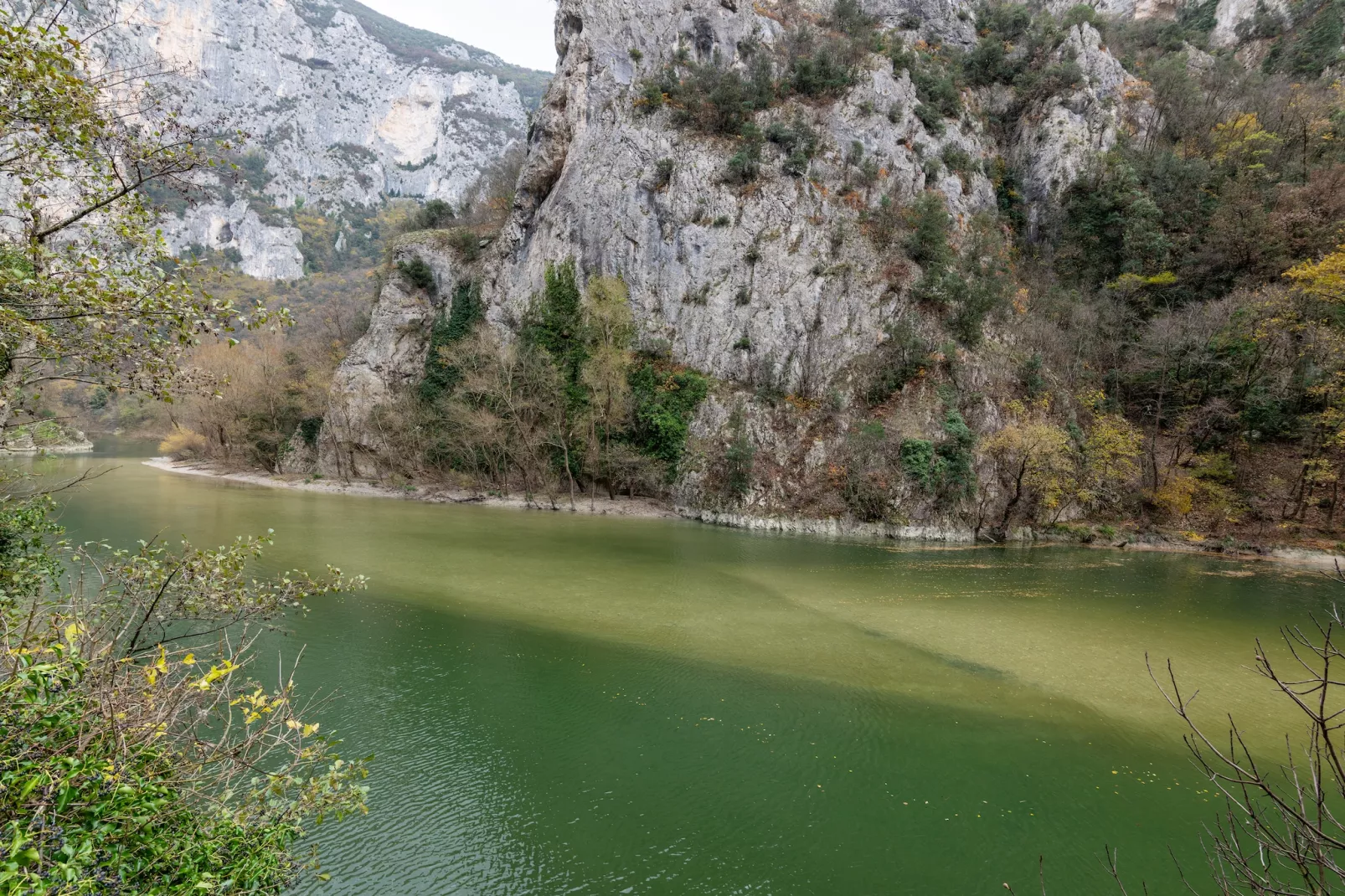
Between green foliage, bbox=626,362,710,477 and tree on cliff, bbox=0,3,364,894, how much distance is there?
24585mm

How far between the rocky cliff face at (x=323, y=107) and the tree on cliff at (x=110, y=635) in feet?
327

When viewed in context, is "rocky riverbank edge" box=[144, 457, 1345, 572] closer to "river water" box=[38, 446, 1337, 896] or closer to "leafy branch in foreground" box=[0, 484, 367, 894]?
"river water" box=[38, 446, 1337, 896]

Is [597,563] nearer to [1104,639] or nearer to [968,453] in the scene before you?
[1104,639]

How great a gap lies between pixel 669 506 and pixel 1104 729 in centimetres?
2174

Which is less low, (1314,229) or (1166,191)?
(1166,191)

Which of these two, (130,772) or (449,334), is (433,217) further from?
(130,772)

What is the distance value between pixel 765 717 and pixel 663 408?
22.8m

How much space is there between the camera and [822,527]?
1038 inches

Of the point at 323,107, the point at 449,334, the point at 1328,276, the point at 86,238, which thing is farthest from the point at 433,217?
the point at 323,107

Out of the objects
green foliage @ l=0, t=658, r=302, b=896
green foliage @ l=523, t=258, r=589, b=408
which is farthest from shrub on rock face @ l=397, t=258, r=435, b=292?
green foliage @ l=0, t=658, r=302, b=896

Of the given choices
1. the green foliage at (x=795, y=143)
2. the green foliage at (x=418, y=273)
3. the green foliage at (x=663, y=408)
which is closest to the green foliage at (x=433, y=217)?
the green foliage at (x=418, y=273)

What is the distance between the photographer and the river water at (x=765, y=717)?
20.5ft

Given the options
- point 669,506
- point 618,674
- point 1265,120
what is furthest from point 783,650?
point 1265,120

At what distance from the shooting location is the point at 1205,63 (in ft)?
131
